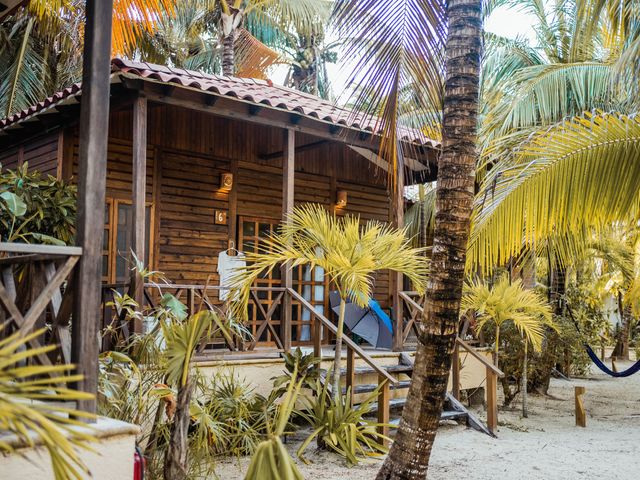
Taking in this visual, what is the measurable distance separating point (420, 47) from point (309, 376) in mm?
3529

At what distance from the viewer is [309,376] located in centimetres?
700

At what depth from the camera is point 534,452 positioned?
741cm

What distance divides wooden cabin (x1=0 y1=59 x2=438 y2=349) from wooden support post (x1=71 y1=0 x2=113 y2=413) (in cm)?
358

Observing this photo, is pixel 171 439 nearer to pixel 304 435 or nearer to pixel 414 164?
pixel 304 435

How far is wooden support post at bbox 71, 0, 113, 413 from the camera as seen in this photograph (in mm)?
3186

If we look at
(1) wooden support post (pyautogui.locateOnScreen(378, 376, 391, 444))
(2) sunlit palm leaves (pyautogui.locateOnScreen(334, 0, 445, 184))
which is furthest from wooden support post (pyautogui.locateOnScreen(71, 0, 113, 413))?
(1) wooden support post (pyautogui.locateOnScreen(378, 376, 391, 444))

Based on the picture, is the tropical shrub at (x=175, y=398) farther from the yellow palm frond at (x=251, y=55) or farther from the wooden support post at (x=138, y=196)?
the yellow palm frond at (x=251, y=55)

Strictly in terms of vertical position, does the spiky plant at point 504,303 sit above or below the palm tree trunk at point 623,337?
above

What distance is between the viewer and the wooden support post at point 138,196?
22.2 ft

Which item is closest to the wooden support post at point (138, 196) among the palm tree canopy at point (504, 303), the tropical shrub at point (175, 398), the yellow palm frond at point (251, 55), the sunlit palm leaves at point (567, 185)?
the tropical shrub at point (175, 398)

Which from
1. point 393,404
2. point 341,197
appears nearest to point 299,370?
point 393,404

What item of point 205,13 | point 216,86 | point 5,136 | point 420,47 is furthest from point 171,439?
point 205,13

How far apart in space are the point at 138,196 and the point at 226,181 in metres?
3.08

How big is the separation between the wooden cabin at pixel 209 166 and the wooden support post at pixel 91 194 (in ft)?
11.7
